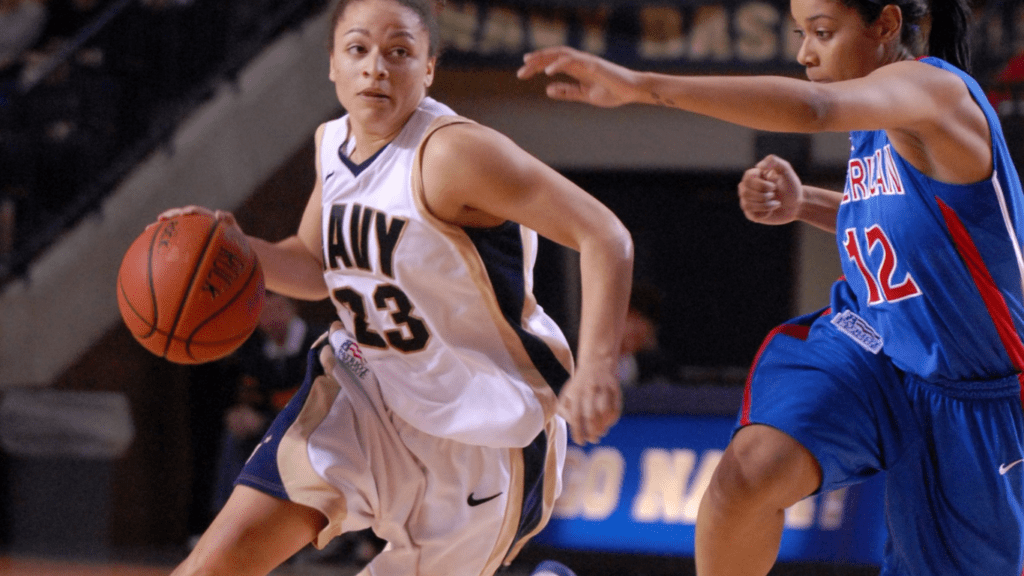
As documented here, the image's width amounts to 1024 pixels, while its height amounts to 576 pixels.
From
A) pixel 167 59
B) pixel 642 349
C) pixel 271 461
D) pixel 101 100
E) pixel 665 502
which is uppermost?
pixel 271 461

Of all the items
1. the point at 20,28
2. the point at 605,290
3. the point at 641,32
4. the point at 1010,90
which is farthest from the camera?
the point at 20,28

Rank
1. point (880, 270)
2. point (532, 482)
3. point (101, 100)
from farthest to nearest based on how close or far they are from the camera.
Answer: point (101, 100)
point (532, 482)
point (880, 270)

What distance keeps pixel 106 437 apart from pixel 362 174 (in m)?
4.54

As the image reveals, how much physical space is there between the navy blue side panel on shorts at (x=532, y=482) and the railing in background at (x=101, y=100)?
5005 millimetres

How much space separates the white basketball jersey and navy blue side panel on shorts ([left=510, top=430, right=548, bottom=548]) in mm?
75

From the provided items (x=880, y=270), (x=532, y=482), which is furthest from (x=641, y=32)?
(x=532, y=482)

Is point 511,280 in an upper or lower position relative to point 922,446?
upper

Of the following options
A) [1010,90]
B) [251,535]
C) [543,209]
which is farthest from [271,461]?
[1010,90]

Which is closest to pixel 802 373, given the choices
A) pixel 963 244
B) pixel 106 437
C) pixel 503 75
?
pixel 963 244

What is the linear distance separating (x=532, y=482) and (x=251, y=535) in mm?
689

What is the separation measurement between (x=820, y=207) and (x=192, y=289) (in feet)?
5.43

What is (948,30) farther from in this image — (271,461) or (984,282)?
(271,461)

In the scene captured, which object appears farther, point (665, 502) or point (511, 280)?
point (665, 502)

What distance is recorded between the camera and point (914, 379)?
262cm
